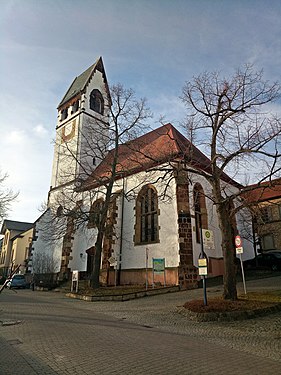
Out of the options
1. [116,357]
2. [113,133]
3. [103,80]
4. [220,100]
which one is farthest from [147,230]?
[103,80]

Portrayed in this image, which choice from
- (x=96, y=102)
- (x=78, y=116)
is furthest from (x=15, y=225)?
(x=96, y=102)

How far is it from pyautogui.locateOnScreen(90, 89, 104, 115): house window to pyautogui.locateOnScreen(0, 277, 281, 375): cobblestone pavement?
26.8 m

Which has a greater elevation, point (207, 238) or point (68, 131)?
point (68, 131)

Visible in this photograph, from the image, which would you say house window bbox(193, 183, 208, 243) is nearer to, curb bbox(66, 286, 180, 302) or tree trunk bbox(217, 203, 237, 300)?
curb bbox(66, 286, 180, 302)

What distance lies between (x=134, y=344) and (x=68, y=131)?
97.7ft

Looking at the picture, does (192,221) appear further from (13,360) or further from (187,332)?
(13,360)

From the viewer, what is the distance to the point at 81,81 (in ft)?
119

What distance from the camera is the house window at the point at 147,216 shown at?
2087 centimetres

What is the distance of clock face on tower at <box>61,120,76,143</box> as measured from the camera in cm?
3281

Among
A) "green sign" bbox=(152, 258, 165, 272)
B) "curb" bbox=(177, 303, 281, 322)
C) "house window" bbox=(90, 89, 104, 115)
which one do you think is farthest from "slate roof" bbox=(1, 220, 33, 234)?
"curb" bbox=(177, 303, 281, 322)

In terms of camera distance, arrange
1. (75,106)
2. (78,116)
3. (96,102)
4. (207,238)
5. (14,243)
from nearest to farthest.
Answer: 1. (207,238)
2. (78,116)
3. (75,106)
4. (96,102)
5. (14,243)

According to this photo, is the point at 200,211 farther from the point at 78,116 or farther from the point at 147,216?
the point at 78,116

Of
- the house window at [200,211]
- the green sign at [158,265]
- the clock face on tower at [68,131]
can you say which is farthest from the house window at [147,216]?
the clock face on tower at [68,131]

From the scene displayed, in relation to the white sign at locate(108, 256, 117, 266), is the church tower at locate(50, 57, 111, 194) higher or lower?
higher
